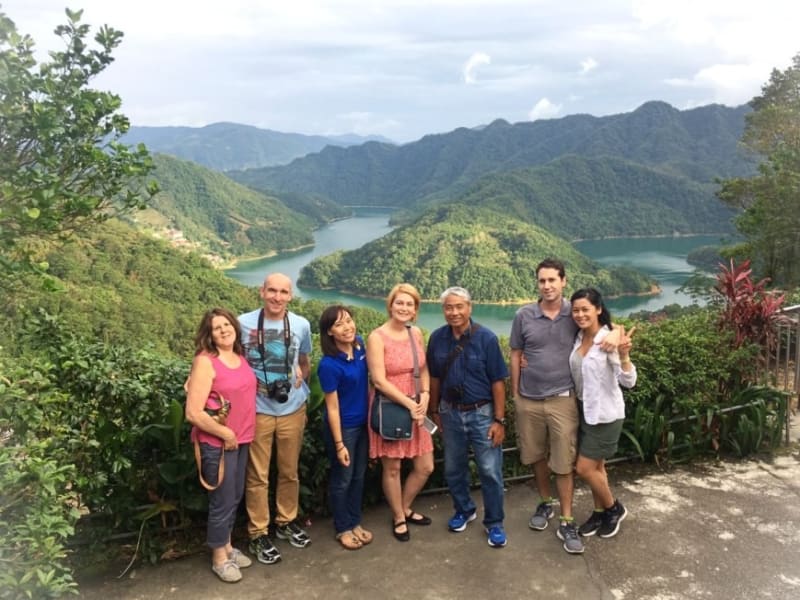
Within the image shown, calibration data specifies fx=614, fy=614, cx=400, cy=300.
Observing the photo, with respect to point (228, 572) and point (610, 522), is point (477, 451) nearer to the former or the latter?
point (610, 522)

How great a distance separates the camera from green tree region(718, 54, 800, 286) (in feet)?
52.2

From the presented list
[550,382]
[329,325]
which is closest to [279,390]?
[329,325]

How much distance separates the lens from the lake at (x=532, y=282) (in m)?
62.4

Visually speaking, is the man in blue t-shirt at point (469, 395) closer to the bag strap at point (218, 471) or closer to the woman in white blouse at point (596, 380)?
the woman in white blouse at point (596, 380)

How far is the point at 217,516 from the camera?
283cm

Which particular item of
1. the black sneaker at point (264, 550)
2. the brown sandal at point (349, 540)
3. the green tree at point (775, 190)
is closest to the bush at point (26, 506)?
the black sneaker at point (264, 550)

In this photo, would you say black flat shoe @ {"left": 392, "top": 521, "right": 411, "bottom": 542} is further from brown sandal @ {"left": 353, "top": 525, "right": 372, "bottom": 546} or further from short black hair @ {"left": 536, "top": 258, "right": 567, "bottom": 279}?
short black hair @ {"left": 536, "top": 258, "right": 567, "bottom": 279}

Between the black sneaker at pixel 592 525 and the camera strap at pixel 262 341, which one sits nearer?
the camera strap at pixel 262 341

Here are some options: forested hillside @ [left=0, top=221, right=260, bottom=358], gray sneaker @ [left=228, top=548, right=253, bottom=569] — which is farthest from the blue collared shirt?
forested hillside @ [left=0, top=221, right=260, bottom=358]

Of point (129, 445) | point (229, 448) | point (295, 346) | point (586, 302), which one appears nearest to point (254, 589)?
point (229, 448)

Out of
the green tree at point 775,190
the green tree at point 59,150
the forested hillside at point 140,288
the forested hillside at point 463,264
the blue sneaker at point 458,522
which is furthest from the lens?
the forested hillside at point 463,264

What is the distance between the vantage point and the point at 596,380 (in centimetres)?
295

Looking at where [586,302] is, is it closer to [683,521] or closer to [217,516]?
[683,521]

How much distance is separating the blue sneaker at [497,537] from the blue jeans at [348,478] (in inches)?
27.1
